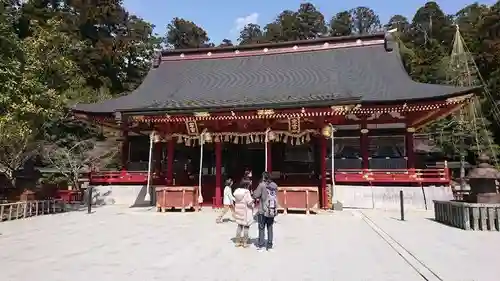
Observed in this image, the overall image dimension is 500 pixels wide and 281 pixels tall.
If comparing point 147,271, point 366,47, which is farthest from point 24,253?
point 366,47

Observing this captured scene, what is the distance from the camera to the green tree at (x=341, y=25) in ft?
233

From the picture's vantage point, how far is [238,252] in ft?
23.3

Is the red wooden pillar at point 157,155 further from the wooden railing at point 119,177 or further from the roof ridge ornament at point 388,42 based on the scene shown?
the roof ridge ornament at point 388,42

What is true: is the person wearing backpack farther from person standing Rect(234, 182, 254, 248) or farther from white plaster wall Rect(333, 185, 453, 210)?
white plaster wall Rect(333, 185, 453, 210)

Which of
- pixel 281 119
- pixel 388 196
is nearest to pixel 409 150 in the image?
pixel 388 196

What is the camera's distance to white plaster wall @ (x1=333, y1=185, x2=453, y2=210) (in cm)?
1563

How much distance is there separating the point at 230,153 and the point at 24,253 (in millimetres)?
12193

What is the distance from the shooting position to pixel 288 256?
22.3 ft

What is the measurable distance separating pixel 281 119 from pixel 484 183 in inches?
280

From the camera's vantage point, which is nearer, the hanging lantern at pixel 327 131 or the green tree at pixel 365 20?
the hanging lantern at pixel 327 131

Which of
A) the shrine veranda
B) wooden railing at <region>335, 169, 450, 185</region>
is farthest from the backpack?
wooden railing at <region>335, 169, 450, 185</region>

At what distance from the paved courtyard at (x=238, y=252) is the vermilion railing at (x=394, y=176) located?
15.3 feet

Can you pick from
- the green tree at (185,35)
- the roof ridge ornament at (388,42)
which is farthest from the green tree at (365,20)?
the roof ridge ornament at (388,42)

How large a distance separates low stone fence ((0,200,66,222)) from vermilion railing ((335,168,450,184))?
39.2 feet
